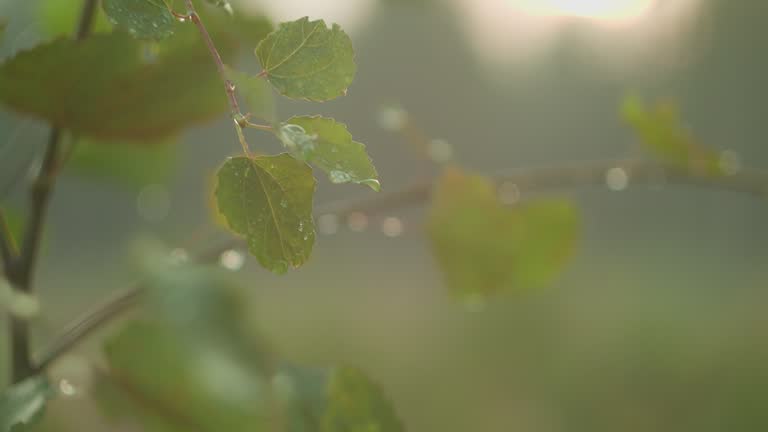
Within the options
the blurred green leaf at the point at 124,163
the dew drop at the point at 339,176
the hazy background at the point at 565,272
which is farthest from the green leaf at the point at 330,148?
the hazy background at the point at 565,272

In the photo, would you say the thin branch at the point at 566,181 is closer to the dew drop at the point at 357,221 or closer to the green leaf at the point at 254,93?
the dew drop at the point at 357,221

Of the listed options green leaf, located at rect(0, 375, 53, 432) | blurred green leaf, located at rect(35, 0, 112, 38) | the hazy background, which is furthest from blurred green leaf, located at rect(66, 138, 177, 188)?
the hazy background

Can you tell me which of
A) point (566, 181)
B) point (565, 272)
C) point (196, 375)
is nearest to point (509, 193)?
point (566, 181)

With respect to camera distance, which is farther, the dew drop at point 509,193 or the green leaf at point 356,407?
the dew drop at point 509,193

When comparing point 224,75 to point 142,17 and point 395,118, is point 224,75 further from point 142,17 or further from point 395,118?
point 395,118

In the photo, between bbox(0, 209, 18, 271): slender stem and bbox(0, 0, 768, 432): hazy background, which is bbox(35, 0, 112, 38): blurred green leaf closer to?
bbox(0, 209, 18, 271): slender stem

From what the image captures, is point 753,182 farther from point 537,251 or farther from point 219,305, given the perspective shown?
point 219,305

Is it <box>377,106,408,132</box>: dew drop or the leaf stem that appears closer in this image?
the leaf stem
